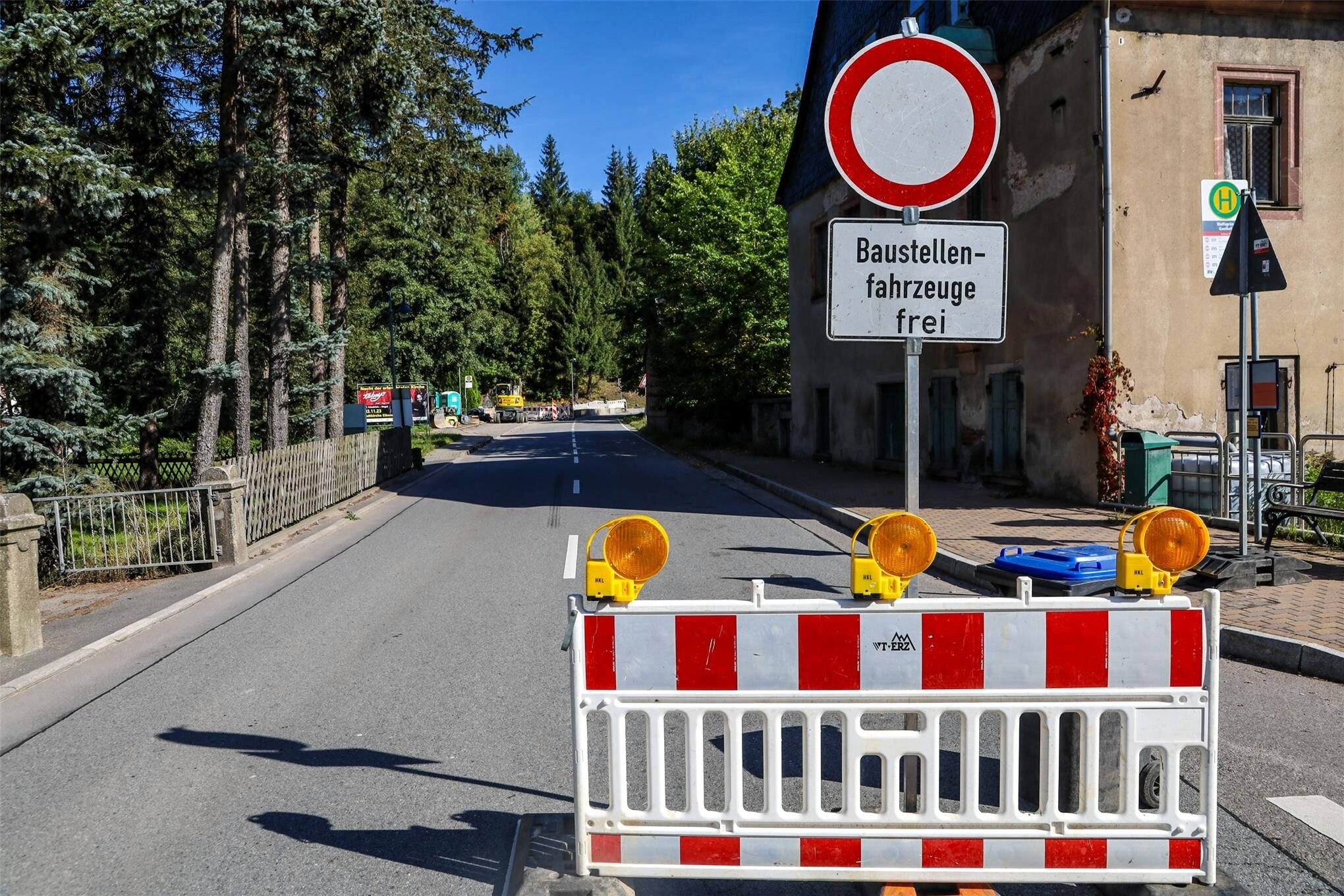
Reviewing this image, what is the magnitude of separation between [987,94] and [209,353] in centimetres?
1430

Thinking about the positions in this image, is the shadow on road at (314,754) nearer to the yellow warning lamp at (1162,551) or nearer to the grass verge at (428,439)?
the yellow warning lamp at (1162,551)

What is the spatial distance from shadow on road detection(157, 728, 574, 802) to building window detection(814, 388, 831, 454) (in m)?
20.3

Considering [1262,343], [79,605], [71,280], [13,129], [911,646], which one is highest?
[13,129]

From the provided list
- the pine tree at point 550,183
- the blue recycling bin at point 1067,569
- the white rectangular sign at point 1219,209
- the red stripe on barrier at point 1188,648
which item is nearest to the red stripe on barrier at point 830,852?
the red stripe on barrier at point 1188,648

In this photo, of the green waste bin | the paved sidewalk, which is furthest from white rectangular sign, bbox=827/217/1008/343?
the green waste bin

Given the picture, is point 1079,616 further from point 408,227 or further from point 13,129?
point 408,227

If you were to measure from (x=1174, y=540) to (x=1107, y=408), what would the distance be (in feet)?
36.2

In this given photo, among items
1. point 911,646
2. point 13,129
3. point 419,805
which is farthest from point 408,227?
point 911,646

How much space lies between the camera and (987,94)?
11.8ft

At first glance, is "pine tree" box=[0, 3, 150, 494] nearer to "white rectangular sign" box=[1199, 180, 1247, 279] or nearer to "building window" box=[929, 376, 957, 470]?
"white rectangular sign" box=[1199, 180, 1247, 279]

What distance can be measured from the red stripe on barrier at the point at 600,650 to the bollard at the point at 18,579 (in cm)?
656

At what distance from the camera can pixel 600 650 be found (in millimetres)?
3244

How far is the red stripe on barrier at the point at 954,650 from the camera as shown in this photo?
124 inches

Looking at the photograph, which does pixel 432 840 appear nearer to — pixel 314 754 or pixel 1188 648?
pixel 314 754
